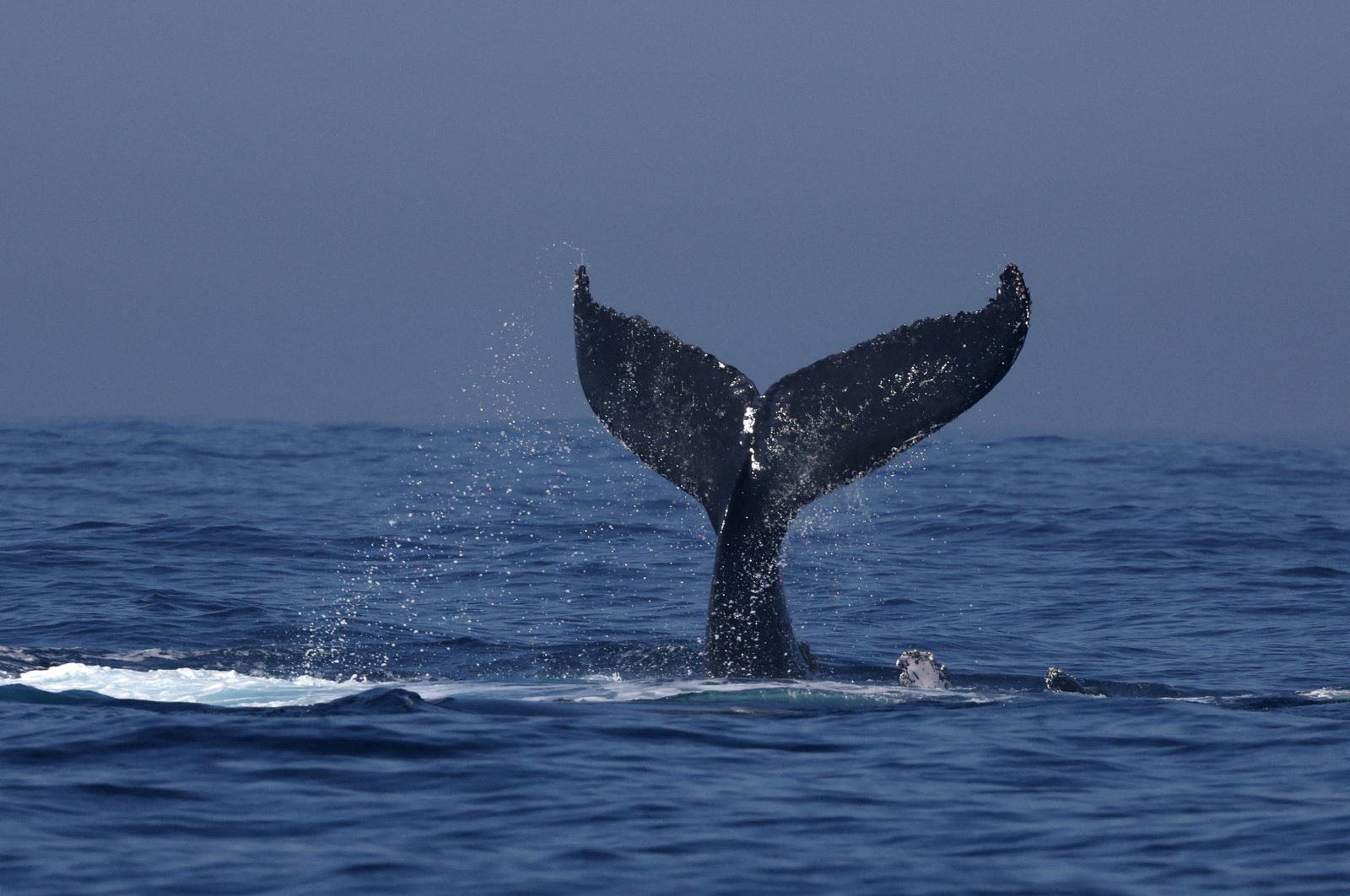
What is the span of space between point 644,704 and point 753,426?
1775 mm

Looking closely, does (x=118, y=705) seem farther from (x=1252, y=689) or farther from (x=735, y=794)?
(x=1252, y=689)

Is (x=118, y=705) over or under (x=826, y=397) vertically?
under

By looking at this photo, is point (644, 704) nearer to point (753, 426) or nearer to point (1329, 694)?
point (753, 426)

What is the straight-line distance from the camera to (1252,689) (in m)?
11.9

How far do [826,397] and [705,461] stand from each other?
82cm

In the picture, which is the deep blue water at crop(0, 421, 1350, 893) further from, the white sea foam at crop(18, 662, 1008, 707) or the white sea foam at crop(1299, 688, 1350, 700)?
the white sea foam at crop(1299, 688, 1350, 700)

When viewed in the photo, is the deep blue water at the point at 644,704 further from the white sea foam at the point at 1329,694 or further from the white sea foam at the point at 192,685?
the white sea foam at the point at 1329,694

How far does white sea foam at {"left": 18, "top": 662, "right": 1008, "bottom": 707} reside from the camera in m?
10.2

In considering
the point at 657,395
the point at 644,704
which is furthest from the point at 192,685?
the point at 657,395

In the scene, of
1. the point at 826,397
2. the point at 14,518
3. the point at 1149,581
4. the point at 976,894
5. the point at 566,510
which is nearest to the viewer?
the point at 976,894

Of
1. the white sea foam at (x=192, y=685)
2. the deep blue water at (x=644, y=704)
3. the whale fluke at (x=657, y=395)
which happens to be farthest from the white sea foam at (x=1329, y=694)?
the white sea foam at (x=192, y=685)

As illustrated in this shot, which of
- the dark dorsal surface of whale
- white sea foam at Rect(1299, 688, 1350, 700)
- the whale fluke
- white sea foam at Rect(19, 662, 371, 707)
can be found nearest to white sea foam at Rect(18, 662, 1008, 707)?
white sea foam at Rect(19, 662, 371, 707)

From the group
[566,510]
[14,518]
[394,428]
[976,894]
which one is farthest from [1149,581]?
[394,428]

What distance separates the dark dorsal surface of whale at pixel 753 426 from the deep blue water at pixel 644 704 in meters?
0.29
